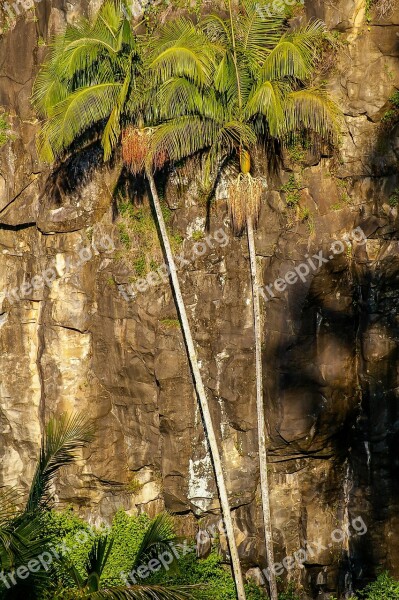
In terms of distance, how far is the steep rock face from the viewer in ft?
46.6

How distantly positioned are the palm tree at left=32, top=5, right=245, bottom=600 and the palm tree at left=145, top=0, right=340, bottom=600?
9 cm

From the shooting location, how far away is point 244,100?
1317 cm

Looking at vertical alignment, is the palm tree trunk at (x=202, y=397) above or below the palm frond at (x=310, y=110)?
below

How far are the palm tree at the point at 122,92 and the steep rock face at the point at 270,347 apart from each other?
3.17 ft

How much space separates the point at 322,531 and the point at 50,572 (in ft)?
18.2

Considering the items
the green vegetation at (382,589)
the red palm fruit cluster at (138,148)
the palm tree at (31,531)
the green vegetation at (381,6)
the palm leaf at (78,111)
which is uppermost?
the green vegetation at (381,6)

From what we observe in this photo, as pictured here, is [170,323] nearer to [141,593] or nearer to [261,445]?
[261,445]

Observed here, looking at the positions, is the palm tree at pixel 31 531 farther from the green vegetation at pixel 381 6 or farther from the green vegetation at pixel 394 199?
the green vegetation at pixel 381 6

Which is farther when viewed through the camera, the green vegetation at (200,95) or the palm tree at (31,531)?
the green vegetation at (200,95)

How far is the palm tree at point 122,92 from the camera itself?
43.0ft

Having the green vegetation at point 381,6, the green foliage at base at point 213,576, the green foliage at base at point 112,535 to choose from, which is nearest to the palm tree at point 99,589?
the green foliage at base at point 213,576

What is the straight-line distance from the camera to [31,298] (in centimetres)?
1630

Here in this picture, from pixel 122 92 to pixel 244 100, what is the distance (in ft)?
6.14

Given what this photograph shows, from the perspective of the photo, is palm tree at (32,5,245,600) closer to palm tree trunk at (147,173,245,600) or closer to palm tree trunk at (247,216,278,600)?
palm tree trunk at (147,173,245,600)
